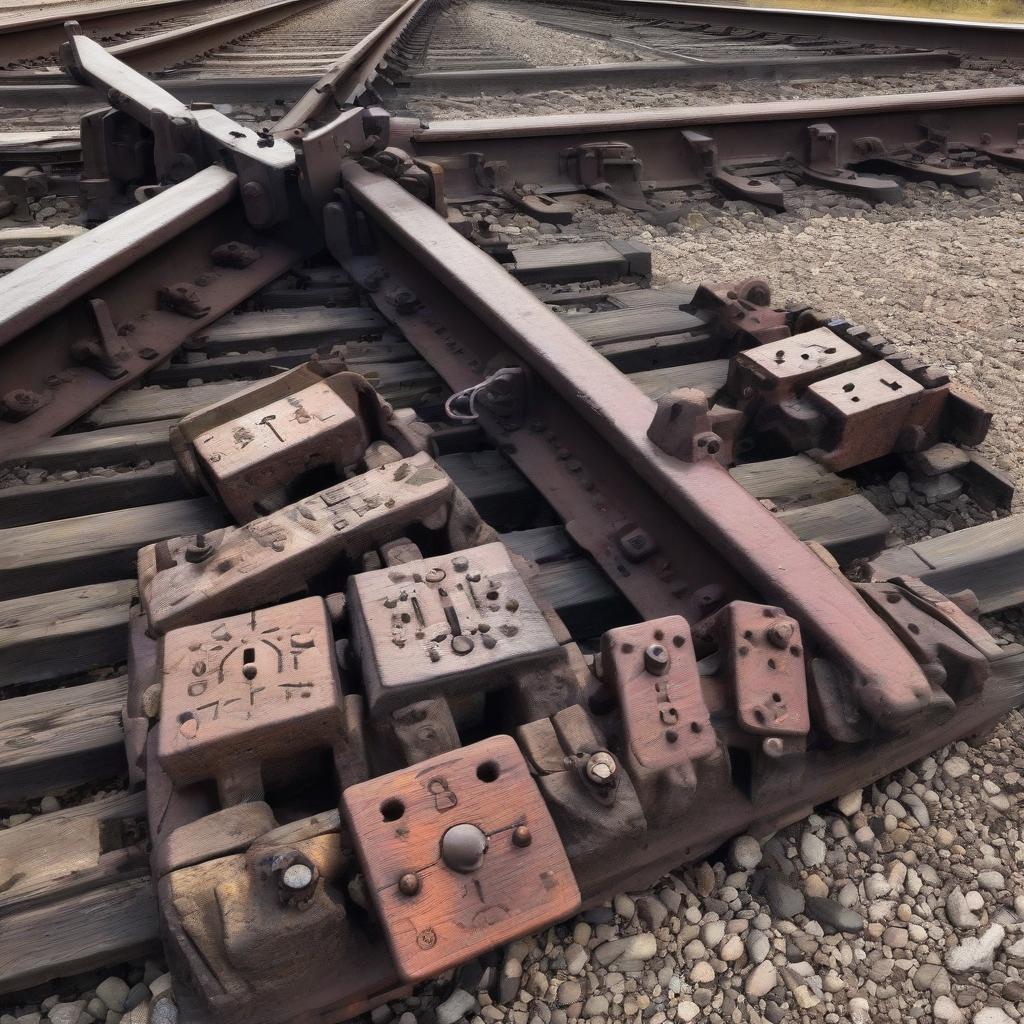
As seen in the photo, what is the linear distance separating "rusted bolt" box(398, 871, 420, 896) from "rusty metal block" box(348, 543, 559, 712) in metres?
0.35

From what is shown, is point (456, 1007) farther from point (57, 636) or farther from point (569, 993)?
point (57, 636)

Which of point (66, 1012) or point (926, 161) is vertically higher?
point (926, 161)

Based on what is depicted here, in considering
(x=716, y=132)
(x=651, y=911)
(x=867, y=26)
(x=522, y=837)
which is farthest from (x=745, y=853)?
(x=867, y=26)

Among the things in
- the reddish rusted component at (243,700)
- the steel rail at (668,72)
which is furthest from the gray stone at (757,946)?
the steel rail at (668,72)

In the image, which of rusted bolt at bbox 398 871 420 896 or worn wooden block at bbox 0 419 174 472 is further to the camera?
worn wooden block at bbox 0 419 174 472

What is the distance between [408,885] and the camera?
4.46 ft

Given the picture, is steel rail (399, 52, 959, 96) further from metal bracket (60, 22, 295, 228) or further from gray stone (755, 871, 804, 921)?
gray stone (755, 871, 804, 921)

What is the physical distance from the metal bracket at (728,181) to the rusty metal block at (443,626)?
3983mm

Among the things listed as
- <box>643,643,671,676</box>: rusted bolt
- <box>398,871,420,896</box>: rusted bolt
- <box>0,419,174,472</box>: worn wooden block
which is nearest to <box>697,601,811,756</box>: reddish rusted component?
<box>643,643,671,676</box>: rusted bolt

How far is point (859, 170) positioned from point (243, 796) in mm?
5893

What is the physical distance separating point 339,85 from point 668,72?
363cm

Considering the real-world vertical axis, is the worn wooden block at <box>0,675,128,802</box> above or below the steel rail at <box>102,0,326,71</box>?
below

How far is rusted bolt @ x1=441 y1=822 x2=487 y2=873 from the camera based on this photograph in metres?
1.38

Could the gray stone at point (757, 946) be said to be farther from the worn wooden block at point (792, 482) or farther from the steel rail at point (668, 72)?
the steel rail at point (668, 72)
